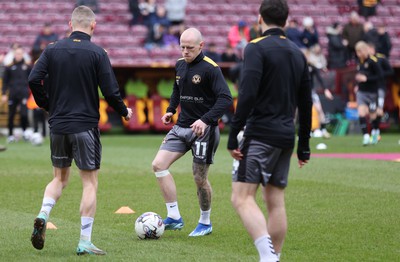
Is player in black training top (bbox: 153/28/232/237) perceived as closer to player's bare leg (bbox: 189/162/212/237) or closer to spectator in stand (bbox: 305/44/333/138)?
player's bare leg (bbox: 189/162/212/237)

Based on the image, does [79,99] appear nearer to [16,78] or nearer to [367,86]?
[367,86]

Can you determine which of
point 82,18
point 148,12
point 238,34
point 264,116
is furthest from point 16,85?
point 264,116

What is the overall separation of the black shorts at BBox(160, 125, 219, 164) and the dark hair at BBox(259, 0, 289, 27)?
2.70 m

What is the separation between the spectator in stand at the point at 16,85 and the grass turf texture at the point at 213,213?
205 inches

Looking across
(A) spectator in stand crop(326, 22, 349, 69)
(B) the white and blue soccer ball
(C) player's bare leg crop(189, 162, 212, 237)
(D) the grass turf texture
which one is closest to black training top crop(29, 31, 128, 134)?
(D) the grass turf texture

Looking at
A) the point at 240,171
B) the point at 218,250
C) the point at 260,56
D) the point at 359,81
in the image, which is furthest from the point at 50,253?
the point at 359,81

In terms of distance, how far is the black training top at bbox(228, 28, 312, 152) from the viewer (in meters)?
7.11

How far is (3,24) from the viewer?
3061cm

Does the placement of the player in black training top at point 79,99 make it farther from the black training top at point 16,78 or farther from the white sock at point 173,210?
the black training top at point 16,78

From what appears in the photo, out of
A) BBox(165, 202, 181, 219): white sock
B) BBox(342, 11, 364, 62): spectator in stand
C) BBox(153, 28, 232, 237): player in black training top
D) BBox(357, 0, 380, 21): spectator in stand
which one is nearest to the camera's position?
BBox(153, 28, 232, 237): player in black training top

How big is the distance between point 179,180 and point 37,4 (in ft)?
59.8

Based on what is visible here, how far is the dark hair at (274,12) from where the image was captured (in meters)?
7.25

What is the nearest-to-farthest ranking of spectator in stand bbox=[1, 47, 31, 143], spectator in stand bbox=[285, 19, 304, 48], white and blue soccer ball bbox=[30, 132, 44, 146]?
white and blue soccer ball bbox=[30, 132, 44, 146], spectator in stand bbox=[1, 47, 31, 143], spectator in stand bbox=[285, 19, 304, 48]

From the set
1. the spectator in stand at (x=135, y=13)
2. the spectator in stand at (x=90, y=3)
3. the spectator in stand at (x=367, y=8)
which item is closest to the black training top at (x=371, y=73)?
the spectator in stand at (x=135, y=13)
